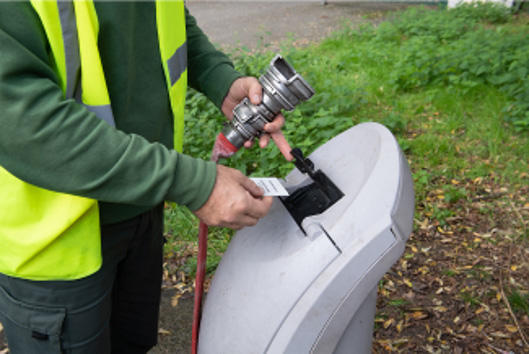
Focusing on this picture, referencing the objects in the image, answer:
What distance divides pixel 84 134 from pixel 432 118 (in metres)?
3.63

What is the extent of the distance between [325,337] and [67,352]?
69cm

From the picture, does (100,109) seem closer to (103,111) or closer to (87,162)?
(103,111)

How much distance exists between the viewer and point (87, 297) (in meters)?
1.27

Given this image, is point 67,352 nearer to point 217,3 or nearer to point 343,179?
point 343,179

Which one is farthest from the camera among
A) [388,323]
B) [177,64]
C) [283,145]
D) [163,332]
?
[163,332]

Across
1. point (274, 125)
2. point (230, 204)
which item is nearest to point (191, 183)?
point (230, 204)

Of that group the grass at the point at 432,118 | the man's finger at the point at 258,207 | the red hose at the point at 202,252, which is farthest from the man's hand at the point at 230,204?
the grass at the point at 432,118

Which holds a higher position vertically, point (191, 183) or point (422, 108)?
point (191, 183)

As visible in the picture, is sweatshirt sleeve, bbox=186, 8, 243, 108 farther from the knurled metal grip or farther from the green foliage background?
the green foliage background

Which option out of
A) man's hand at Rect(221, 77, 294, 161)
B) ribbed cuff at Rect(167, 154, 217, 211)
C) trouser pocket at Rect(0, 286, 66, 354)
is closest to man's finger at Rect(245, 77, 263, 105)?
man's hand at Rect(221, 77, 294, 161)

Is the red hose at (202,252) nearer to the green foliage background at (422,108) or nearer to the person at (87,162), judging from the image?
the person at (87,162)

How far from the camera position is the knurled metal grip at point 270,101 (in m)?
1.29

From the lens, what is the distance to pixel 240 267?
1.28 meters

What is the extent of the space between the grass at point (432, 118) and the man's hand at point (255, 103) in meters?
1.46
